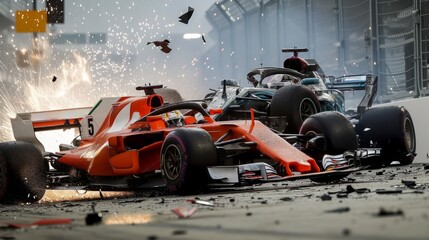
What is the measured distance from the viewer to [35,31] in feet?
102

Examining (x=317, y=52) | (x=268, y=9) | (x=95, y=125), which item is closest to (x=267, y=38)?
(x=268, y=9)

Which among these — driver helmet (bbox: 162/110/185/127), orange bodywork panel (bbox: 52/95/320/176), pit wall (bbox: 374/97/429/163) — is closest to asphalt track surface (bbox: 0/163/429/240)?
orange bodywork panel (bbox: 52/95/320/176)

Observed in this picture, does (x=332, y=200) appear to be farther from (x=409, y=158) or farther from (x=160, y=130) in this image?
(x=409, y=158)

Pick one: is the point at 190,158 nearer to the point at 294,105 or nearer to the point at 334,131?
the point at 334,131

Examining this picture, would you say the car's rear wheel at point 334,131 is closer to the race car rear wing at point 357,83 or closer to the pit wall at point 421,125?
the race car rear wing at point 357,83

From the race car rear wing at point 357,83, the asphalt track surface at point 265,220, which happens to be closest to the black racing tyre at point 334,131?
the asphalt track surface at point 265,220

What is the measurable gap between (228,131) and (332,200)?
127 inches

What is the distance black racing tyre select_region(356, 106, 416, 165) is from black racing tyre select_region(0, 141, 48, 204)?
15.4ft

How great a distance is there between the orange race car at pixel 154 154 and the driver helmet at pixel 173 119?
1 centimetres

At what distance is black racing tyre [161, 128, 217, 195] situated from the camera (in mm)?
9273

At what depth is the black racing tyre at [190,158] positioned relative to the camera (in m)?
9.27

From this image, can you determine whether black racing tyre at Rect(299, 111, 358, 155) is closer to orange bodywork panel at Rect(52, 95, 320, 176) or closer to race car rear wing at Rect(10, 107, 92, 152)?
orange bodywork panel at Rect(52, 95, 320, 176)

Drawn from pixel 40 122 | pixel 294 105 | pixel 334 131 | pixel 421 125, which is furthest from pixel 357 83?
pixel 40 122

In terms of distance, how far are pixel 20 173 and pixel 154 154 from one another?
1.72 meters
